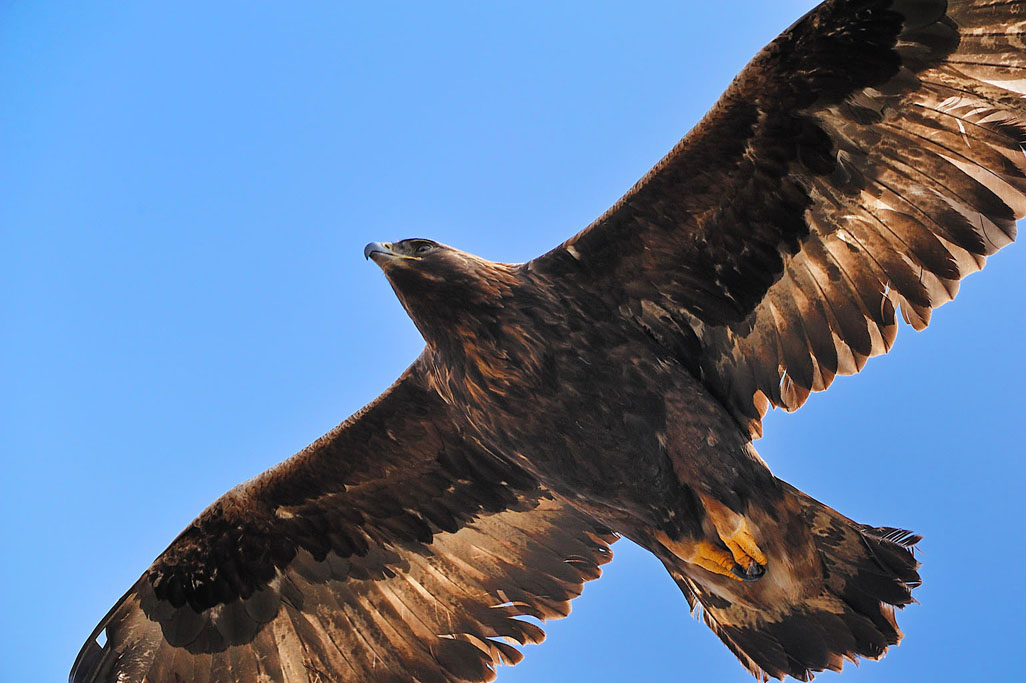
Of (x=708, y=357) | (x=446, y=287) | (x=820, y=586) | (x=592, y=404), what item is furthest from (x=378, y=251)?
(x=820, y=586)

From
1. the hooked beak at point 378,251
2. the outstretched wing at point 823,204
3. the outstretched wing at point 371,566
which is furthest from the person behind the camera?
the outstretched wing at point 371,566

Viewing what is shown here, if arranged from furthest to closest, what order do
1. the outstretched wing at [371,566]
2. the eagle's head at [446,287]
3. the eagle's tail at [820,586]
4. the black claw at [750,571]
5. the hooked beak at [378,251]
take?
the outstretched wing at [371,566] < the hooked beak at [378,251] < the eagle's head at [446,287] < the black claw at [750,571] < the eagle's tail at [820,586]

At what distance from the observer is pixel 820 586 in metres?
5.56

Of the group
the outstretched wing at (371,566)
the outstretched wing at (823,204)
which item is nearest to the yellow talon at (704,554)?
the outstretched wing at (823,204)

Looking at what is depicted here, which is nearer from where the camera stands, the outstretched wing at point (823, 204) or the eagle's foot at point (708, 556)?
the outstretched wing at point (823, 204)

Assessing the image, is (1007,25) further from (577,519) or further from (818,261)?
(577,519)

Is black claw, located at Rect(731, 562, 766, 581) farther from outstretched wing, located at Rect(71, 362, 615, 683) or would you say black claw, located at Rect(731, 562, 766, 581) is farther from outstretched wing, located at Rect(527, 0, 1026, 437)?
outstretched wing, located at Rect(71, 362, 615, 683)

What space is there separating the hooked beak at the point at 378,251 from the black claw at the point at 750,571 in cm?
281

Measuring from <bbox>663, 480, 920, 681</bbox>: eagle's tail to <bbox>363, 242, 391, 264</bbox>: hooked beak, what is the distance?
2.70m

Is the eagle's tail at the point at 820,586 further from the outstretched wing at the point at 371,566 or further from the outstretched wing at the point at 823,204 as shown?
the outstretched wing at the point at 371,566

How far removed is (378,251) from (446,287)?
53 cm

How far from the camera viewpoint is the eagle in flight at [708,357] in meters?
5.12

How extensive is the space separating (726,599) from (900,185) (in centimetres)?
267

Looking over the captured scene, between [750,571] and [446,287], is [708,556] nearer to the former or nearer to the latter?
[750,571]
